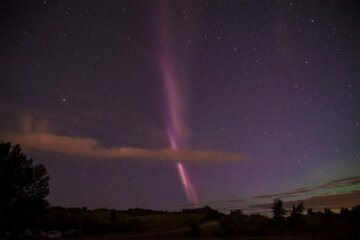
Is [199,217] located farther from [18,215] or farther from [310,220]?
[18,215]

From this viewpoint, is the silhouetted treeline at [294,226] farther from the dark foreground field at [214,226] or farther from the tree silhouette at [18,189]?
the tree silhouette at [18,189]

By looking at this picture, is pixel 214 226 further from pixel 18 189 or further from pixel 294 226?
pixel 18 189

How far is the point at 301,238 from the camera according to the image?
133 ft

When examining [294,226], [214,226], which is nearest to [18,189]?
[214,226]

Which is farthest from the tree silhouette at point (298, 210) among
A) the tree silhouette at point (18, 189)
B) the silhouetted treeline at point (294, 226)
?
the tree silhouette at point (18, 189)

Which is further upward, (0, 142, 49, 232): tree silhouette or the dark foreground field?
(0, 142, 49, 232): tree silhouette

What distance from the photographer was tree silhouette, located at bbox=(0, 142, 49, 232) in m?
54.4

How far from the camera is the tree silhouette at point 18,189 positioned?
54.4 metres

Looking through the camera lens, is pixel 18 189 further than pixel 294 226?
Yes

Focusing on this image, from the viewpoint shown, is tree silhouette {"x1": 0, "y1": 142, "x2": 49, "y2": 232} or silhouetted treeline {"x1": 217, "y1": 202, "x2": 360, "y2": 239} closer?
silhouetted treeline {"x1": 217, "y1": 202, "x2": 360, "y2": 239}

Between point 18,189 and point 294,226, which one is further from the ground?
point 18,189

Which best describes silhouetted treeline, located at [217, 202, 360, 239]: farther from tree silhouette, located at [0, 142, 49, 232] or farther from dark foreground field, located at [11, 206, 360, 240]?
Result: tree silhouette, located at [0, 142, 49, 232]

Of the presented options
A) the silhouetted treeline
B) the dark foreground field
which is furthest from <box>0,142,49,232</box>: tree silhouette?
the silhouetted treeline

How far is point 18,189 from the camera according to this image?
5722 centimetres
